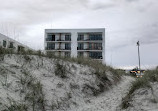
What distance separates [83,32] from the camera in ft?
145

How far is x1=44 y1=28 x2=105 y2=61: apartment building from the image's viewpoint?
43.1 meters

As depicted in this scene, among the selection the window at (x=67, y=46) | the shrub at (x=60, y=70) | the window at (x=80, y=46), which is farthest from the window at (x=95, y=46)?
the shrub at (x=60, y=70)

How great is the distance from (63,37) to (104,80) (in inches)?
1468

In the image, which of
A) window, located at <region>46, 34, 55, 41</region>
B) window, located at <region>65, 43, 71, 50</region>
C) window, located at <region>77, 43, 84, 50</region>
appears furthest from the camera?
window, located at <region>46, 34, 55, 41</region>

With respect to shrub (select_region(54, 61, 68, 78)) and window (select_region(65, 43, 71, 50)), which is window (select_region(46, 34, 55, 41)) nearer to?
window (select_region(65, 43, 71, 50))

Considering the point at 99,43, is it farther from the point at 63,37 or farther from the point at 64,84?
the point at 64,84

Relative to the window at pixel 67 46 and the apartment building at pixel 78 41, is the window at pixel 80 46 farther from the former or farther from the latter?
the window at pixel 67 46

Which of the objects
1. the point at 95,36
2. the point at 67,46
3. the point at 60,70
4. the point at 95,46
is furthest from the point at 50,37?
the point at 60,70

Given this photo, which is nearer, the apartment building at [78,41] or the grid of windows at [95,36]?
the apartment building at [78,41]

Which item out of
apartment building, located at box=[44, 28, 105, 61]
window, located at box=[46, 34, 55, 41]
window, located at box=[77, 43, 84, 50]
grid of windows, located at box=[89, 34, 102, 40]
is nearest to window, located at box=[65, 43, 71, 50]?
apartment building, located at box=[44, 28, 105, 61]

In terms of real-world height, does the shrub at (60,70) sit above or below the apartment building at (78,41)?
below

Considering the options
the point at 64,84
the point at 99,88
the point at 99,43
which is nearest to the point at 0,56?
the point at 64,84

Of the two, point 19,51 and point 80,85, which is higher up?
point 19,51

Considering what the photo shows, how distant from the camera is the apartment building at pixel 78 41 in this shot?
43.1 metres
